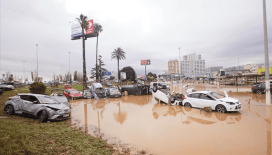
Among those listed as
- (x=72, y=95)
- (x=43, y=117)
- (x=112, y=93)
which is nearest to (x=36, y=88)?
(x=72, y=95)

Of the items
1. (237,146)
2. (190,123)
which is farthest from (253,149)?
(190,123)

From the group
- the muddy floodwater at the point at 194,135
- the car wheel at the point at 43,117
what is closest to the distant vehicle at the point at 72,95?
the car wheel at the point at 43,117

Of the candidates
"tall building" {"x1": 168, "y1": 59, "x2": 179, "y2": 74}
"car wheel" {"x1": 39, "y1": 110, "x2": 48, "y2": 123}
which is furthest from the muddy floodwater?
"tall building" {"x1": 168, "y1": 59, "x2": 179, "y2": 74}

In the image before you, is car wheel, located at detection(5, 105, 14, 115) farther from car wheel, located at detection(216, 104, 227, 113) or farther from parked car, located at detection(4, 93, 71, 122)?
car wheel, located at detection(216, 104, 227, 113)

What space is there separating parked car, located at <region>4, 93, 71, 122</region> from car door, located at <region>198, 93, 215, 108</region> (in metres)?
9.50

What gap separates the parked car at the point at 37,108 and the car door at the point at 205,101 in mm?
9496

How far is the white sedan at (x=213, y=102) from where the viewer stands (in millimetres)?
9109

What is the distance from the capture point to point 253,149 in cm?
462

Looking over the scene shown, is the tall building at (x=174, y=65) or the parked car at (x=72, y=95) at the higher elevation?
the tall building at (x=174, y=65)

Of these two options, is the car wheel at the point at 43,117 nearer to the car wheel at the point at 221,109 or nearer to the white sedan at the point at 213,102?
the white sedan at the point at 213,102

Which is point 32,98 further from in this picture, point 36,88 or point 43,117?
point 36,88

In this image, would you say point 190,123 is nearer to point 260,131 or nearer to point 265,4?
point 260,131

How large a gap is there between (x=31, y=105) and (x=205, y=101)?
1151 centimetres

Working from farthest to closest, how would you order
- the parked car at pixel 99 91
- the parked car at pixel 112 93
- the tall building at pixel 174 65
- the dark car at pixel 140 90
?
1. the tall building at pixel 174 65
2. the dark car at pixel 140 90
3. the parked car at pixel 112 93
4. the parked car at pixel 99 91
